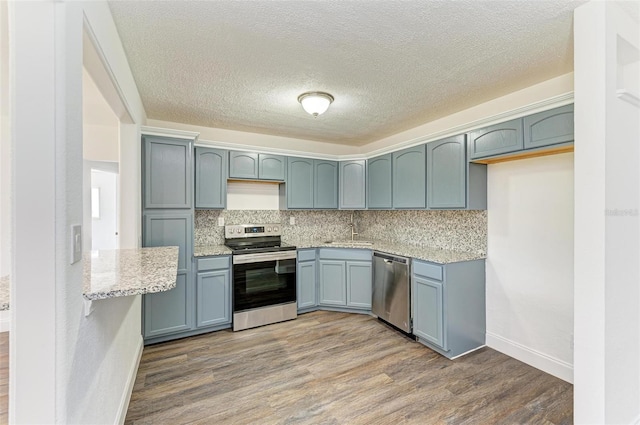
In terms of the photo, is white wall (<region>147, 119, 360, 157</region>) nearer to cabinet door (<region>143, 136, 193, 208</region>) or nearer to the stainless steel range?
cabinet door (<region>143, 136, 193, 208</region>)

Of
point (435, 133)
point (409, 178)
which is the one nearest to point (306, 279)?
point (409, 178)

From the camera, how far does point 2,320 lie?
2.56m

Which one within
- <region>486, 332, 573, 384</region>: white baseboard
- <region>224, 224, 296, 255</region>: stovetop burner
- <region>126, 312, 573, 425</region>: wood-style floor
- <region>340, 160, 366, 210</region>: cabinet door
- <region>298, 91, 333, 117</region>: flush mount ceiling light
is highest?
<region>298, 91, 333, 117</region>: flush mount ceiling light

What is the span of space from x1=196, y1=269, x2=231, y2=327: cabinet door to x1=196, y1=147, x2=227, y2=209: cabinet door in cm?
83

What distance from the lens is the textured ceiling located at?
1.59 m

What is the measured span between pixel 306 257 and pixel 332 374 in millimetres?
1598

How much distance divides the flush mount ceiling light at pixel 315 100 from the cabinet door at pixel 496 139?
144 cm

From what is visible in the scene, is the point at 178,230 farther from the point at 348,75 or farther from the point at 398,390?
the point at 398,390

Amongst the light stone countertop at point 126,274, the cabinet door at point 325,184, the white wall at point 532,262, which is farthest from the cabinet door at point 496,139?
the light stone countertop at point 126,274

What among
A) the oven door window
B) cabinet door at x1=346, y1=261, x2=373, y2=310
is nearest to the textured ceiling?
the oven door window

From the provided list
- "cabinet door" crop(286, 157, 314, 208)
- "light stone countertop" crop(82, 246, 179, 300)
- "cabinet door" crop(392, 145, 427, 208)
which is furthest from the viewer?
"cabinet door" crop(286, 157, 314, 208)
